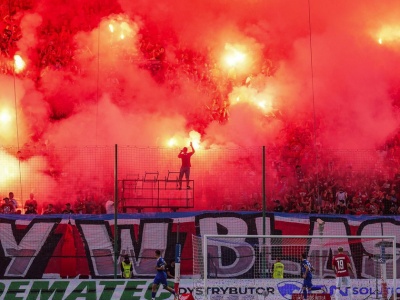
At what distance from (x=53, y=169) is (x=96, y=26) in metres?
12.9

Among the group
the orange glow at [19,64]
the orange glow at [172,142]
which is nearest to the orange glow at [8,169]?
the orange glow at [172,142]

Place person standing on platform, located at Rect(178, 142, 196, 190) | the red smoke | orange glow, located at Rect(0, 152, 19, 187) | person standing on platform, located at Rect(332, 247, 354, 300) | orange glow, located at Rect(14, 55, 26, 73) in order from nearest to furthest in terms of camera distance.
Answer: person standing on platform, located at Rect(332, 247, 354, 300), orange glow, located at Rect(0, 152, 19, 187), person standing on platform, located at Rect(178, 142, 196, 190), the red smoke, orange glow, located at Rect(14, 55, 26, 73)

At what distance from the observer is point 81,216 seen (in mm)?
28922

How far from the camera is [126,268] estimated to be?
28156mm

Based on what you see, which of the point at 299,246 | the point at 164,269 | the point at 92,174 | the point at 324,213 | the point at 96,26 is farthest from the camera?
the point at 96,26

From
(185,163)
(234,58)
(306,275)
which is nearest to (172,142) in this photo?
(234,58)

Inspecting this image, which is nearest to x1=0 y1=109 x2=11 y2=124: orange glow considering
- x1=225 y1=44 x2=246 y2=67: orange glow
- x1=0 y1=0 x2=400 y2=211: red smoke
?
x1=0 y1=0 x2=400 y2=211: red smoke

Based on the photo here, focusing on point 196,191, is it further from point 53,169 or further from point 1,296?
point 1,296

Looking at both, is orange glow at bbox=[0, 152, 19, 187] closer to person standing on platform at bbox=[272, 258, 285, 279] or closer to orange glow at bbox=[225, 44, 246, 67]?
person standing on platform at bbox=[272, 258, 285, 279]

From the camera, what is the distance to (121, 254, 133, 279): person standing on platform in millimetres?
28094

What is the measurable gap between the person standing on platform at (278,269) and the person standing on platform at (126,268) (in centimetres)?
370

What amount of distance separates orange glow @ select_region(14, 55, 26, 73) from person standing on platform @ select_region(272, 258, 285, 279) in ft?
58.6

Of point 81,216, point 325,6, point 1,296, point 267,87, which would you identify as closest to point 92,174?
point 81,216

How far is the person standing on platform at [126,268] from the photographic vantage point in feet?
92.2
